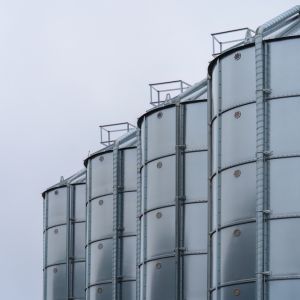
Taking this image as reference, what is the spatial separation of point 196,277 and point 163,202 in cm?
311

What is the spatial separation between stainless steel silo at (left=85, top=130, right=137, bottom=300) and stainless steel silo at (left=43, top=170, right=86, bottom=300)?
202 inches

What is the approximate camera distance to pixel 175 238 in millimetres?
41594

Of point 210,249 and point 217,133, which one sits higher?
point 217,133

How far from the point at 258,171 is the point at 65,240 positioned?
24815mm

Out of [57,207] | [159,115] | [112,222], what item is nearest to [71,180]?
[57,207]

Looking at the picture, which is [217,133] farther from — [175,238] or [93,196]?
[93,196]

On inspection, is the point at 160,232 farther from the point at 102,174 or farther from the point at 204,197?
the point at 102,174

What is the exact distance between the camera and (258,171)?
3456 centimetres

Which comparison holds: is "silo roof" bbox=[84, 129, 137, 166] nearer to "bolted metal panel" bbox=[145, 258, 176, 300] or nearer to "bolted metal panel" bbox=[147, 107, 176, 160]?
"bolted metal panel" bbox=[147, 107, 176, 160]

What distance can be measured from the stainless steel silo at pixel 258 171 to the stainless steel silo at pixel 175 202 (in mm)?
4546

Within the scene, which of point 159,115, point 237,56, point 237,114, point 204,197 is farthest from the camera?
point 159,115

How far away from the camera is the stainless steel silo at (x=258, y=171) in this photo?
111 feet

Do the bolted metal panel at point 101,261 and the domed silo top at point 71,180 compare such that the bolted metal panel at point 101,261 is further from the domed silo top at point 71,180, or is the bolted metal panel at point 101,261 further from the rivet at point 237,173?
the rivet at point 237,173

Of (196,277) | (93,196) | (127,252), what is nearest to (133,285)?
(127,252)
